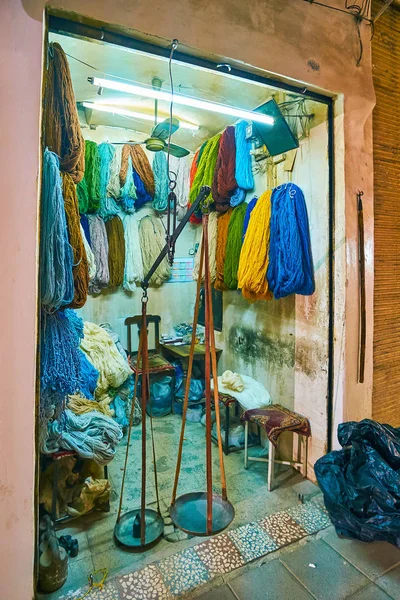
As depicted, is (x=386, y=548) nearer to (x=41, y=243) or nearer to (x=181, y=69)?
(x=41, y=243)

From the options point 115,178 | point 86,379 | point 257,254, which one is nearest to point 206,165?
point 115,178

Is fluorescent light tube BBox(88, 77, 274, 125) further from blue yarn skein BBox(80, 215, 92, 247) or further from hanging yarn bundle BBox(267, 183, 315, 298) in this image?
blue yarn skein BBox(80, 215, 92, 247)

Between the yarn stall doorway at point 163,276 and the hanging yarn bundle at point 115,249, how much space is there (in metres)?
0.02

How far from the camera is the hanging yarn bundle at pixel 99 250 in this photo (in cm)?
399

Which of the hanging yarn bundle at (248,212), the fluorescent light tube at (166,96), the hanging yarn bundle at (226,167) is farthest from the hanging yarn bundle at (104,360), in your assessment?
the fluorescent light tube at (166,96)

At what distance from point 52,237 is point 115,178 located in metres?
2.52

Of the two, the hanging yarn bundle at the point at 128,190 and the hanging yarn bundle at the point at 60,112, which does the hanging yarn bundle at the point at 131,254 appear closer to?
the hanging yarn bundle at the point at 128,190

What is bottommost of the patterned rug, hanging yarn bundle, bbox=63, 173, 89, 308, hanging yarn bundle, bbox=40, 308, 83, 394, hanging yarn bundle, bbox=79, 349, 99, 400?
the patterned rug

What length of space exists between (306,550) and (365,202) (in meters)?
2.33

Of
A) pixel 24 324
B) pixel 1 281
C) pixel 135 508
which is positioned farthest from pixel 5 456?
pixel 135 508

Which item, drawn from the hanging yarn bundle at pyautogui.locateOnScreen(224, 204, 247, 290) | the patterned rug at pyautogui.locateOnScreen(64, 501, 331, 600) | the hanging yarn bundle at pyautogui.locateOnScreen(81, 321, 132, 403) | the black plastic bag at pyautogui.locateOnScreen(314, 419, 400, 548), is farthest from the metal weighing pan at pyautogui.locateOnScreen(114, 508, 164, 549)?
the hanging yarn bundle at pyautogui.locateOnScreen(224, 204, 247, 290)

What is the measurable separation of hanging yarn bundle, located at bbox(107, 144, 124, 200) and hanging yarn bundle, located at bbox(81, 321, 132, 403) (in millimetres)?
1525

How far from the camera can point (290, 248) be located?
268 centimetres

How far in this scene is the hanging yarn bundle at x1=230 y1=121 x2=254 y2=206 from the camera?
3.43m
